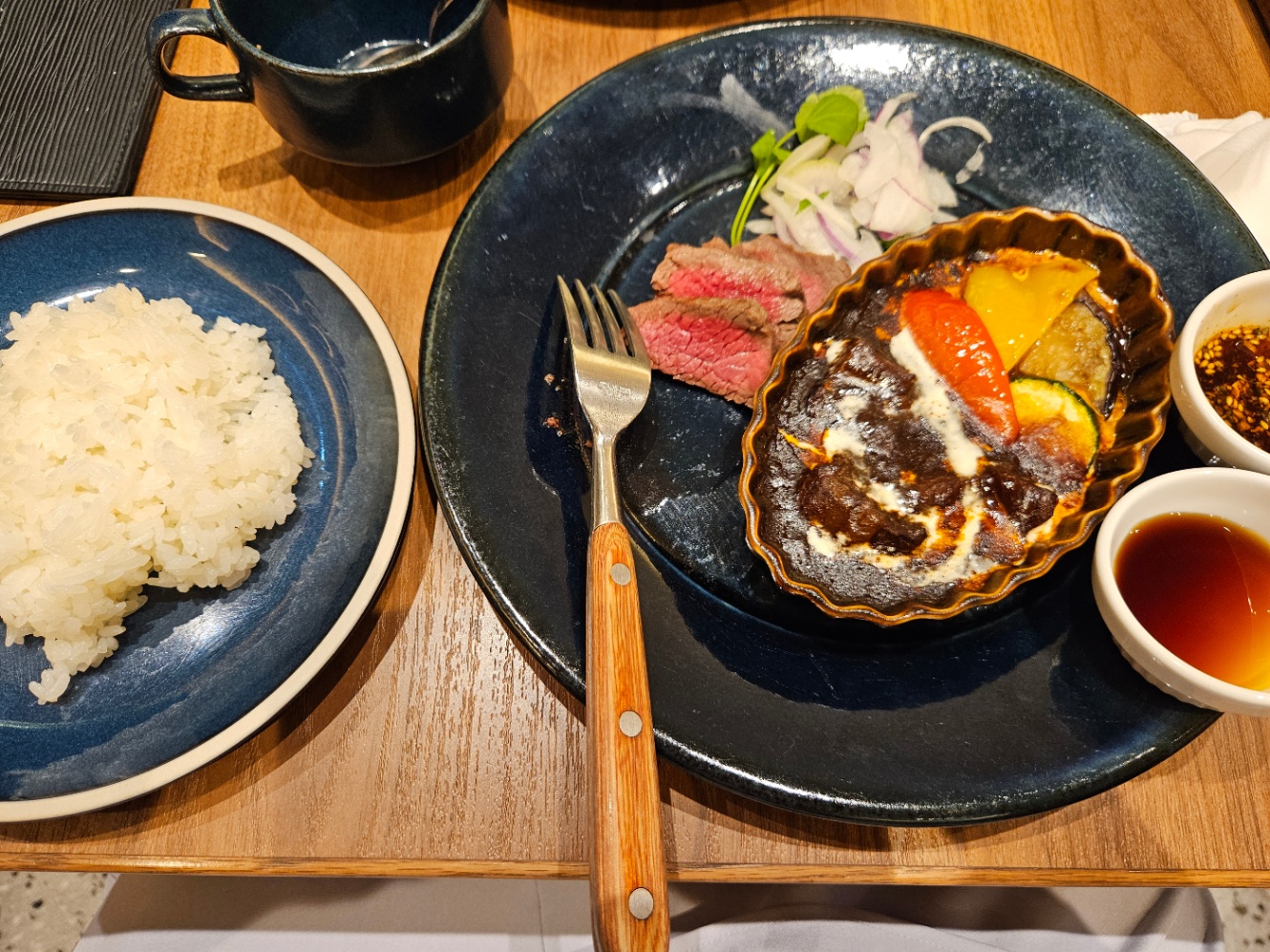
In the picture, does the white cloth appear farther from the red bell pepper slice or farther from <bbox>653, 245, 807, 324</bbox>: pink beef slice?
<bbox>653, 245, 807, 324</bbox>: pink beef slice

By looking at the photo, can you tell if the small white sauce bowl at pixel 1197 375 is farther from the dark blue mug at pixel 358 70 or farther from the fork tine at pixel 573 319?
the dark blue mug at pixel 358 70

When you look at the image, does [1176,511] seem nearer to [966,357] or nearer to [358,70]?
[966,357]

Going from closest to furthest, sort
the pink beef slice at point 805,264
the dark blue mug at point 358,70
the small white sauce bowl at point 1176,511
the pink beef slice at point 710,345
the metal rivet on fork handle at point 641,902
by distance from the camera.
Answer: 1. the metal rivet on fork handle at point 641,902
2. the small white sauce bowl at point 1176,511
3. the dark blue mug at point 358,70
4. the pink beef slice at point 710,345
5. the pink beef slice at point 805,264

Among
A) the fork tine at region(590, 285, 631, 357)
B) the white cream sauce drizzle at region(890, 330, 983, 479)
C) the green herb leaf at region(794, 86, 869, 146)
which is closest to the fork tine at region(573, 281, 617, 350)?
the fork tine at region(590, 285, 631, 357)

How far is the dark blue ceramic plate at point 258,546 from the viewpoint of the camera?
1.26 metres

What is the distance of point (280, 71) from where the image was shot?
57.2 inches

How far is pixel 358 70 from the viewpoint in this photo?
1466 mm

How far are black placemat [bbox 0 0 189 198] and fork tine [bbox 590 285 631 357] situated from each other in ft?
3.64

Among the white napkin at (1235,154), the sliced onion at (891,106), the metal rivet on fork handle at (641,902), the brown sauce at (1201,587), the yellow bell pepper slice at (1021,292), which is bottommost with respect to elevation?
the brown sauce at (1201,587)

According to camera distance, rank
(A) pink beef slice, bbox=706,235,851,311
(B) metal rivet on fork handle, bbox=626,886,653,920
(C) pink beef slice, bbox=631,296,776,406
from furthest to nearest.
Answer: (A) pink beef slice, bbox=706,235,851,311, (C) pink beef slice, bbox=631,296,776,406, (B) metal rivet on fork handle, bbox=626,886,653,920

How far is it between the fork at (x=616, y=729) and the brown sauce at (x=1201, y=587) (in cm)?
89

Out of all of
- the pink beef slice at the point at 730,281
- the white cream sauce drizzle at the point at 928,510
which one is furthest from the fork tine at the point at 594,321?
the white cream sauce drizzle at the point at 928,510

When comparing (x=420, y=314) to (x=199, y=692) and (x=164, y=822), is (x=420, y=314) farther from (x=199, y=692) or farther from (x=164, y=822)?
(x=164, y=822)

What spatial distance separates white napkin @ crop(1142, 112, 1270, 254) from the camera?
1831 millimetres
